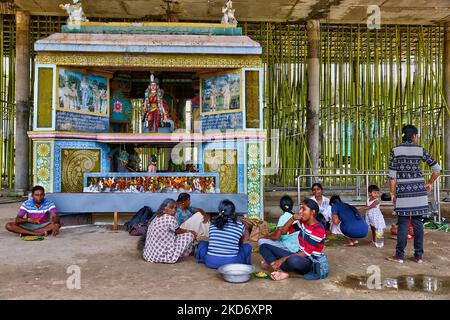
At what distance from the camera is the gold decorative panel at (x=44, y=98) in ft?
23.5

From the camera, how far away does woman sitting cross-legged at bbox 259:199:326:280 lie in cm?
388

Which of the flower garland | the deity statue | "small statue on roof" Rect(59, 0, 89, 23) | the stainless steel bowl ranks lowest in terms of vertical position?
the stainless steel bowl

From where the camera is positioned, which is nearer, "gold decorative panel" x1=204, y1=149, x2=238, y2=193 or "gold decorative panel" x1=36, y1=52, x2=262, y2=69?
"gold decorative panel" x1=36, y1=52, x2=262, y2=69

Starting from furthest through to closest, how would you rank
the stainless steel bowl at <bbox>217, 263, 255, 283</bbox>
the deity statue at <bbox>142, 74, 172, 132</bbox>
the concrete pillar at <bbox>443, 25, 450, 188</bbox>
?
the concrete pillar at <bbox>443, 25, 450, 188</bbox> → the deity statue at <bbox>142, 74, 172, 132</bbox> → the stainless steel bowl at <bbox>217, 263, 255, 283</bbox>

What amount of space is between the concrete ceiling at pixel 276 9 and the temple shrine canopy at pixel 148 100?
3.89m

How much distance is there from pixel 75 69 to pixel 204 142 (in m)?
2.81

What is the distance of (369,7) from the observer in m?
11.1

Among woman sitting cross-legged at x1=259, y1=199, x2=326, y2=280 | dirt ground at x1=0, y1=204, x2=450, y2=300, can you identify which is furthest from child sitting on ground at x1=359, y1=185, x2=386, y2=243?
woman sitting cross-legged at x1=259, y1=199, x2=326, y2=280

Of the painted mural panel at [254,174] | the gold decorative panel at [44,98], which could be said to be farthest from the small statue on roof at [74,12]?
the painted mural panel at [254,174]

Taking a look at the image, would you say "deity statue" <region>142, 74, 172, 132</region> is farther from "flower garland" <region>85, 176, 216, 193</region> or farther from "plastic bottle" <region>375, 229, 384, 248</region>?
"plastic bottle" <region>375, 229, 384, 248</region>

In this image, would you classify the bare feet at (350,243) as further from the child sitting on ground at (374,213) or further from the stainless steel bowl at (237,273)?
the stainless steel bowl at (237,273)

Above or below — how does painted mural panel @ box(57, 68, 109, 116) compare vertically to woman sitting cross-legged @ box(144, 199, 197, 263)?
above

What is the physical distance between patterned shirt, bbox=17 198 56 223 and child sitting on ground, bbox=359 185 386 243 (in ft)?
15.8
